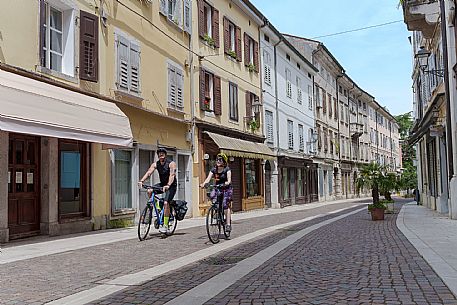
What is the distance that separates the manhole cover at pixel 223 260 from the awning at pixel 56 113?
3906 millimetres

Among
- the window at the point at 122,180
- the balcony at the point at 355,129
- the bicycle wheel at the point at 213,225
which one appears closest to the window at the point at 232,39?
the window at the point at 122,180

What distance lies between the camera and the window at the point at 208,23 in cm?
2044

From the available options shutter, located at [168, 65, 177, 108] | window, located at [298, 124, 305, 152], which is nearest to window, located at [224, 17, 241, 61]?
shutter, located at [168, 65, 177, 108]

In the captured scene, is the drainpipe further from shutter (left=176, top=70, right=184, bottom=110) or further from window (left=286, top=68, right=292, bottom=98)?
window (left=286, top=68, right=292, bottom=98)

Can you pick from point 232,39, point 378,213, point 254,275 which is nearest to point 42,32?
point 254,275

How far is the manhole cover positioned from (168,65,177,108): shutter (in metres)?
10.0

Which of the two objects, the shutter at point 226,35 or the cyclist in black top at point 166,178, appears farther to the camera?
the shutter at point 226,35

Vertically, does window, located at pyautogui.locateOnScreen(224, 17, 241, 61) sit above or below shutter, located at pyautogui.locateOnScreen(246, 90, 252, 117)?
above

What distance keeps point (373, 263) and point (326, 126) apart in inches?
1385

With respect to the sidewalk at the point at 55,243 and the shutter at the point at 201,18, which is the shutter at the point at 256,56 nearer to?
the shutter at the point at 201,18

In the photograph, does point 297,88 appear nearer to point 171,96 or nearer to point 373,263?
point 171,96

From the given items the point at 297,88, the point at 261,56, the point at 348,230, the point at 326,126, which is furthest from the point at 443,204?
the point at 326,126

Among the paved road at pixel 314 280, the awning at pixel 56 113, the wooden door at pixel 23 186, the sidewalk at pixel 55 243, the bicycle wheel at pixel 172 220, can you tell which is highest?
the awning at pixel 56 113

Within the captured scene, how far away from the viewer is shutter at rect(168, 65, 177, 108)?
17.4 m
